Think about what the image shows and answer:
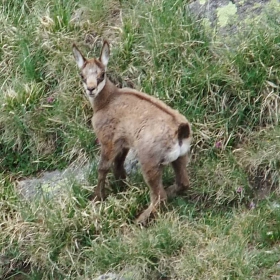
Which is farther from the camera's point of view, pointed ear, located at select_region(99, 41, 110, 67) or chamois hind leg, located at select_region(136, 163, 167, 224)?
pointed ear, located at select_region(99, 41, 110, 67)

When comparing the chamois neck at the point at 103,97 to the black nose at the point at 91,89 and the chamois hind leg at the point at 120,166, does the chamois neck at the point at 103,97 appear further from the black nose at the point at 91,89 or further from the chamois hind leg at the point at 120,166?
the chamois hind leg at the point at 120,166

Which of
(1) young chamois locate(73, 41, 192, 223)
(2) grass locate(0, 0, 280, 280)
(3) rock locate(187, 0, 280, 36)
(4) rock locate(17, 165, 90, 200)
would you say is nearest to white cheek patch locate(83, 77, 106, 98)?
(1) young chamois locate(73, 41, 192, 223)

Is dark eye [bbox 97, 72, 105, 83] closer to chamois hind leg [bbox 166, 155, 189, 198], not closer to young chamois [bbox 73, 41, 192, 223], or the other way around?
young chamois [bbox 73, 41, 192, 223]

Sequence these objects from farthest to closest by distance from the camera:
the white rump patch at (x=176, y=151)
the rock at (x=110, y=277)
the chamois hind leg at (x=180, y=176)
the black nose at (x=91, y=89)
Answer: the black nose at (x=91, y=89) → the chamois hind leg at (x=180, y=176) → the white rump patch at (x=176, y=151) → the rock at (x=110, y=277)

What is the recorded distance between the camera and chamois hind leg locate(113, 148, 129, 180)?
331 inches

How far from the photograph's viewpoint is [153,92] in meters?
9.06

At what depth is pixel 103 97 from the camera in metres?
8.48

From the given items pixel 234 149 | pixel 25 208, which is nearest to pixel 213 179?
pixel 234 149

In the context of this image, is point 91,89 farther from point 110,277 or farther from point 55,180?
point 110,277

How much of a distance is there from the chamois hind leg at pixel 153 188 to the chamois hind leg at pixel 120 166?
0.53 metres

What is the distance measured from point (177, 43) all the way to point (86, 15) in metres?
1.29

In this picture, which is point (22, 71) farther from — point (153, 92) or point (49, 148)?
point (153, 92)

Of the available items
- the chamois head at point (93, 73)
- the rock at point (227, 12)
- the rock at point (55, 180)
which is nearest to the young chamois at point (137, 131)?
the chamois head at point (93, 73)

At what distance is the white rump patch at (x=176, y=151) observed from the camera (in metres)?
7.84
